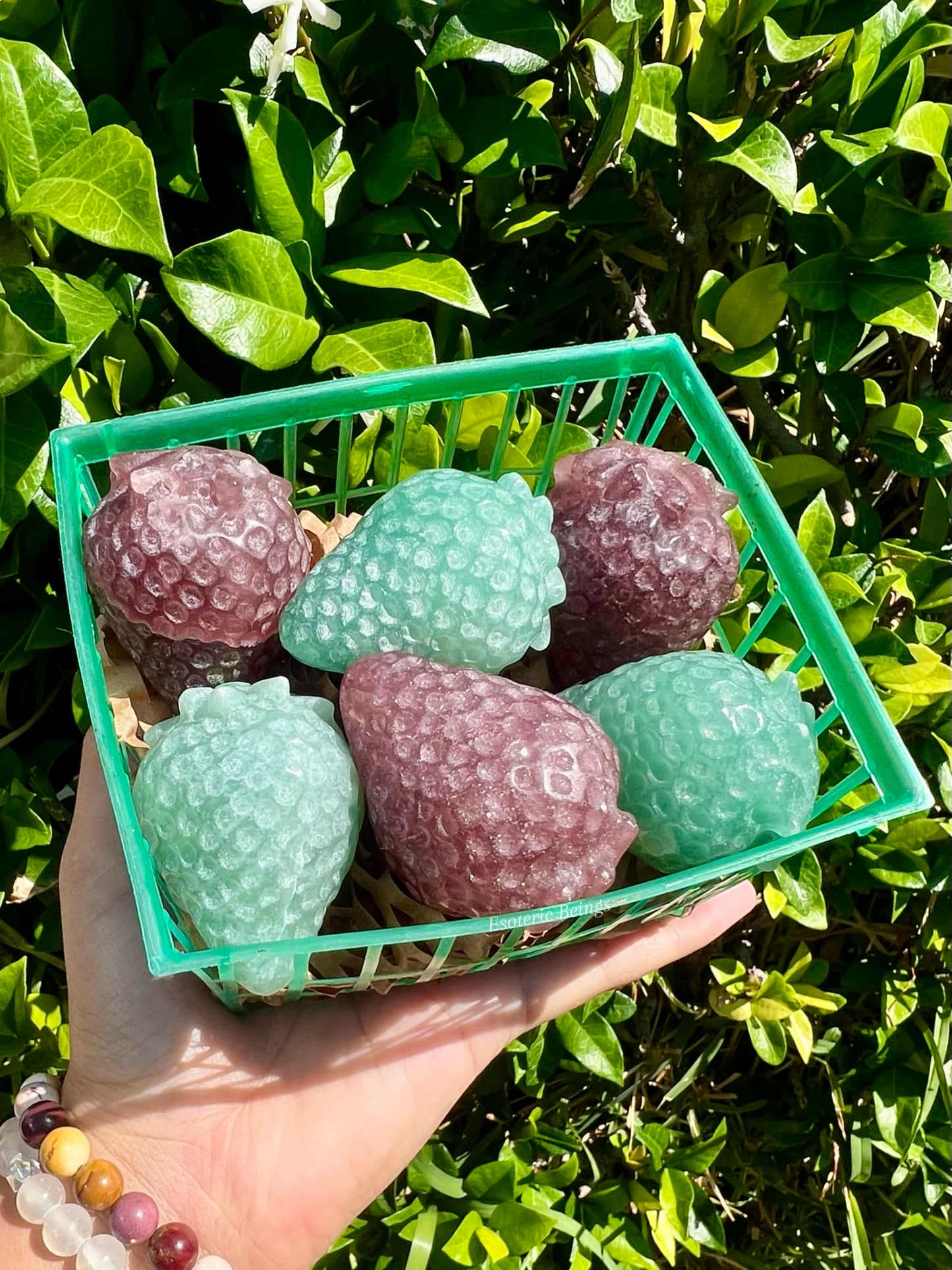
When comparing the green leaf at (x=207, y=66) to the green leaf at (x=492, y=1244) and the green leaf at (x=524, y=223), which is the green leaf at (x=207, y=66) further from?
the green leaf at (x=492, y=1244)

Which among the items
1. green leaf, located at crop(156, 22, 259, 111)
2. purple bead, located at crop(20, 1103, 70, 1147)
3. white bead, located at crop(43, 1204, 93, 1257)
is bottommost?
white bead, located at crop(43, 1204, 93, 1257)

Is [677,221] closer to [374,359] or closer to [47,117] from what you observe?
[374,359]

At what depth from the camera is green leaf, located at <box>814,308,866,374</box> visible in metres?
0.79

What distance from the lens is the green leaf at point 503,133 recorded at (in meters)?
0.73

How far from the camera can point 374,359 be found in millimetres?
719

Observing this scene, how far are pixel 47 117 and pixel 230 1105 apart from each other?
63 centimetres

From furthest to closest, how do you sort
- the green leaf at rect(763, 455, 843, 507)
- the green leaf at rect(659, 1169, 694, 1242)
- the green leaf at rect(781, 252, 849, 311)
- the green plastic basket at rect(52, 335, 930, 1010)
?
1. the green leaf at rect(659, 1169, 694, 1242)
2. the green leaf at rect(763, 455, 843, 507)
3. the green leaf at rect(781, 252, 849, 311)
4. the green plastic basket at rect(52, 335, 930, 1010)

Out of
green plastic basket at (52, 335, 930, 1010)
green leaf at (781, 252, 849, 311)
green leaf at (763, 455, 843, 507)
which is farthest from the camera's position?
green leaf at (763, 455, 843, 507)

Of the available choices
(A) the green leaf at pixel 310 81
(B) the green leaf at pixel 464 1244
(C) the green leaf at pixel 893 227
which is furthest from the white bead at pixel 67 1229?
(C) the green leaf at pixel 893 227

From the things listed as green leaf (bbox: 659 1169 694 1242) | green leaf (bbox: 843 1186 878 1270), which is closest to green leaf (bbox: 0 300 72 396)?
green leaf (bbox: 659 1169 694 1242)

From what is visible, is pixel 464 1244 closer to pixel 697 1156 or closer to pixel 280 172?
pixel 697 1156

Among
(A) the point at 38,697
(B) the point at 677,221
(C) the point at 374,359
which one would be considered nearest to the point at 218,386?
(C) the point at 374,359

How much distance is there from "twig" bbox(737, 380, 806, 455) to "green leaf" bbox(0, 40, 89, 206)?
56 cm

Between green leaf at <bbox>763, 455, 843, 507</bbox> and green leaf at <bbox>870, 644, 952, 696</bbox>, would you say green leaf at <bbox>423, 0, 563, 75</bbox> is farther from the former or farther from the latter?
green leaf at <bbox>870, 644, 952, 696</bbox>
